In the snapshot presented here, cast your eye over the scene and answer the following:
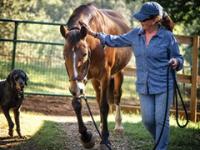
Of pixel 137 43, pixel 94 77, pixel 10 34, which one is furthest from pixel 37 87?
pixel 137 43

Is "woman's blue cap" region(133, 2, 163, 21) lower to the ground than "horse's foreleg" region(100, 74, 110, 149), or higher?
higher

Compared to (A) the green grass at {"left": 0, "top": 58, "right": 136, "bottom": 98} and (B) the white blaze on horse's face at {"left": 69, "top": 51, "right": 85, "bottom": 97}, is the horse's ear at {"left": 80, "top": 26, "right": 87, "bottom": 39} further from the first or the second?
(A) the green grass at {"left": 0, "top": 58, "right": 136, "bottom": 98}

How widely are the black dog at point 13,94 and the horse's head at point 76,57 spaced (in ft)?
5.18

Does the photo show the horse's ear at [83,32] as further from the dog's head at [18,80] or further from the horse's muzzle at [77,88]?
the dog's head at [18,80]

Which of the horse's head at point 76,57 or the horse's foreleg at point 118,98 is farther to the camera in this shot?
the horse's foreleg at point 118,98

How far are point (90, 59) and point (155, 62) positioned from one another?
1.69 metres

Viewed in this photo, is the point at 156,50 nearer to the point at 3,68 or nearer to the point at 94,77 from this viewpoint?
the point at 94,77

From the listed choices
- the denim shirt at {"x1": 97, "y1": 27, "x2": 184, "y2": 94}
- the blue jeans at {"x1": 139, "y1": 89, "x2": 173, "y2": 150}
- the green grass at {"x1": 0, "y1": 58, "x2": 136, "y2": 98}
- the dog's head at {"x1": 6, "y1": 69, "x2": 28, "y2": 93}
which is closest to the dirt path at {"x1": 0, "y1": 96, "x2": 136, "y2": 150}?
the green grass at {"x1": 0, "y1": 58, "x2": 136, "y2": 98}

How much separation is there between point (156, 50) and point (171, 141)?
267 cm

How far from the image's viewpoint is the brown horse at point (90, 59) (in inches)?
234

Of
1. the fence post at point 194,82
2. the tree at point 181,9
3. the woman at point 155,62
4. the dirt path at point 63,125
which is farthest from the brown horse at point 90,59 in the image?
the tree at point 181,9

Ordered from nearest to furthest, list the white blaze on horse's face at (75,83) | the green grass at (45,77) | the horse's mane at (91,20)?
the white blaze on horse's face at (75,83), the horse's mane at (91,20), the green grass at (45,77)

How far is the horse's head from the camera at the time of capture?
5.91m

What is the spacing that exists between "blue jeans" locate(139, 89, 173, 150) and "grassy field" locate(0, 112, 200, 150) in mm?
1723
